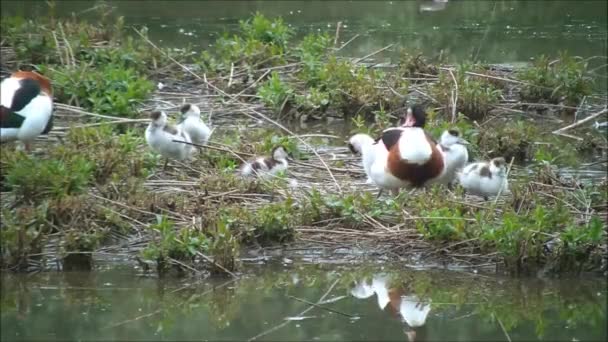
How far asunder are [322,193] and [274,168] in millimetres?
485

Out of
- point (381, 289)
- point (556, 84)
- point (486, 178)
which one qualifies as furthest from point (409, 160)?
point (556, 84)

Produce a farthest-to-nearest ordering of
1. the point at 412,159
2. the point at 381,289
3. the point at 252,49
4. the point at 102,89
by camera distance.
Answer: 1. the point at 252,49
2. the point at 102,89
3. the point at 412,159
4. the point at 381,289

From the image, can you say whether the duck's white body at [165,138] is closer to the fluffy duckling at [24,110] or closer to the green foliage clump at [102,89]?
the fluffy duckling at [24,110]

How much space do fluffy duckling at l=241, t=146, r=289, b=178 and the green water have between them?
3.86 m

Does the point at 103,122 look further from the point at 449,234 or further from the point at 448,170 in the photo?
the point at 449,234

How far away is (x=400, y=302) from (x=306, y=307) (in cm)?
49

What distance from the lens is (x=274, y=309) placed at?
638 cm

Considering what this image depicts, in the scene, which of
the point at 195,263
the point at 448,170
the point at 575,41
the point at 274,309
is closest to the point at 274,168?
the point at 448,170

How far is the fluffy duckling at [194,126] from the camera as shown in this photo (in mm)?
9250

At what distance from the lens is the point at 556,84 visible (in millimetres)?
10867

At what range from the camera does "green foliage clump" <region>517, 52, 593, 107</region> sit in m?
10.9

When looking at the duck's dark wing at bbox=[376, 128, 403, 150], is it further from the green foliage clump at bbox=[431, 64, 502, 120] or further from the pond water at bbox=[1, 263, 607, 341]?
the green foliage clump at bbox=[431, 64, 502, 120]

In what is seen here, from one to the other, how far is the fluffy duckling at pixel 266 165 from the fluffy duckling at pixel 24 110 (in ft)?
4.73

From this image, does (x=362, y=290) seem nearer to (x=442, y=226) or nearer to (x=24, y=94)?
(x=442, y=226)
